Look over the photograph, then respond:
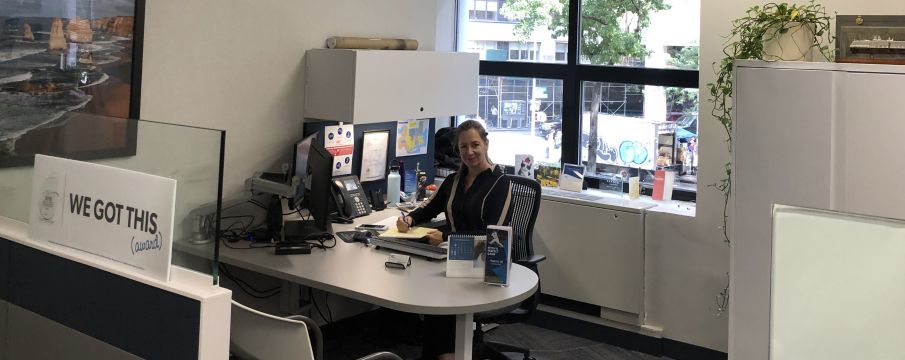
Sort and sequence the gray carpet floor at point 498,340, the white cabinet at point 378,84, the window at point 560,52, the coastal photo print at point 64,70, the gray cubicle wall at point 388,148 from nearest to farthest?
1. the coastal photo print at point 64,70
2. the white cabinet at point 378,84
3. the gray cubicle wall at point 388,148
4. the gray carpet floor at point 498,340
5. the window at point 560,52

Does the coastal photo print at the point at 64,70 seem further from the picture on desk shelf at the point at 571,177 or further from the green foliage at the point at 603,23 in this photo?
the green foliage at the point at 603,23

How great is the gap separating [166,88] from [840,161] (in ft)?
9.93

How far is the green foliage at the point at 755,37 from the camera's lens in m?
3.58

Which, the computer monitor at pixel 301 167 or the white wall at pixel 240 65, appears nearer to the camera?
the white wall at pixel 240 65

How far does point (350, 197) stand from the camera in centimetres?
454

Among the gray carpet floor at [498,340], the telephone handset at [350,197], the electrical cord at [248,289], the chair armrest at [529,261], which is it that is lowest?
the gray carpet floor at [498,340]

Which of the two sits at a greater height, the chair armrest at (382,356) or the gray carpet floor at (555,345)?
the chair armrest at (382,356)

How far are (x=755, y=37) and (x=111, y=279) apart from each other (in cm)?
286

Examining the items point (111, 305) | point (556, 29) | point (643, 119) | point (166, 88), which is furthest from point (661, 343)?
point (111, 305)

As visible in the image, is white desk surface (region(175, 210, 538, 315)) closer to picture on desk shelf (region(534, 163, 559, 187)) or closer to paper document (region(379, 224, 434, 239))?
paper document (region(379, 224, 434, 239))

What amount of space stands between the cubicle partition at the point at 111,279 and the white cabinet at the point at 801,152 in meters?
2.14

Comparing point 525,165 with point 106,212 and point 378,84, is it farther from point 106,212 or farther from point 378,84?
point 106,212

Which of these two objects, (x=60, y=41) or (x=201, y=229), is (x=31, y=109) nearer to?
(x=60, y=41)

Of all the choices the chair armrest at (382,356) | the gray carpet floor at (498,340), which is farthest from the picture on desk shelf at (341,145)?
the chair armrest at (382,356)
